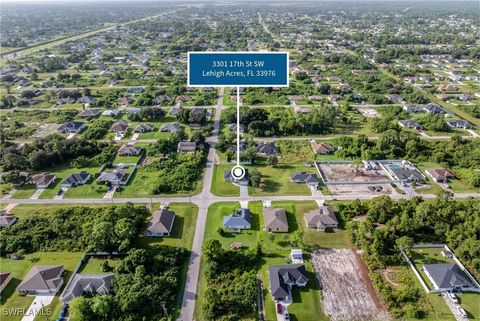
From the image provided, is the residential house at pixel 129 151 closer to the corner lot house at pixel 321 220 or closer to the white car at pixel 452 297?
the corner lot house at pixel 321 220

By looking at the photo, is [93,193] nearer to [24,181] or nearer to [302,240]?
[24,181]

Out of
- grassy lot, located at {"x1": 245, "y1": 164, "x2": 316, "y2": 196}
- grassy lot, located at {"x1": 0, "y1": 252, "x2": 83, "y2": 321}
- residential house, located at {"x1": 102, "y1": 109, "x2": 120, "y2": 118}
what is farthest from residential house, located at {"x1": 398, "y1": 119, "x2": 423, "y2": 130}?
grassy lot, located at {"x1": 0, "y1": 252, "x2": 83, "y2": 321}

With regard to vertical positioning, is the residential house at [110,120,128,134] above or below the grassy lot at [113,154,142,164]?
above

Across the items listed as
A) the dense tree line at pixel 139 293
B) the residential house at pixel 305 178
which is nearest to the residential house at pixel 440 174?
the residential house at pixel 305 178

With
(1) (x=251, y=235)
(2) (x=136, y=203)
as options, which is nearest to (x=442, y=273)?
(1) (x=251, y=235)

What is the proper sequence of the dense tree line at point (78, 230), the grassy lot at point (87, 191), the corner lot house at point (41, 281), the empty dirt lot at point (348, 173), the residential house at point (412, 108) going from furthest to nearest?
1. the residential house at point (412, 108)
2. the empty dirt lot at point (348, 173)
3. the grassy lot at point (87, 191)
4. the dense tree line at point (78, 230)
5. the corner lot house at point (41, 281)

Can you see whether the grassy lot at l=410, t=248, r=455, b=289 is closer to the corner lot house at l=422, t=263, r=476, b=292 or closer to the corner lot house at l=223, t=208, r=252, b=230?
the corner lot house at l=422, t=263, r=476, b=292
